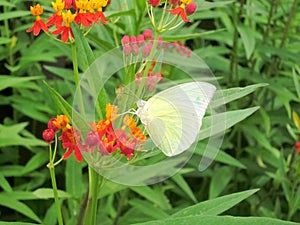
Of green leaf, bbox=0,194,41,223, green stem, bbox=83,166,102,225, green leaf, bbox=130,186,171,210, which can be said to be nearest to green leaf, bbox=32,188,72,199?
green leaf, bbox=0,194,41,223

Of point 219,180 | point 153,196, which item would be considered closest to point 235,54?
point 219,180

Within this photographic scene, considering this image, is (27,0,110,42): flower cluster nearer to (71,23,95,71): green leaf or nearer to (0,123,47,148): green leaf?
(71,23,95,71): green leaf

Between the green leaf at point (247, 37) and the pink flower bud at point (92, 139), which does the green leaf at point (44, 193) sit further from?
the green leaf at point (247, 37)

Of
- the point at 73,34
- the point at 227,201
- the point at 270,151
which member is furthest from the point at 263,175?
the point at 73,34

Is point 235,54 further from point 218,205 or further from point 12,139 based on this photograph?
point 218,205

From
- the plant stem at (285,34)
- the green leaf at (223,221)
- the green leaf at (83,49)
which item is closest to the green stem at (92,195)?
the green leaf at (83,49)

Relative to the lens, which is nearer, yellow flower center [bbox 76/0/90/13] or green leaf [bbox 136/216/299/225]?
green leaf [bbox 136/216/299/225]
